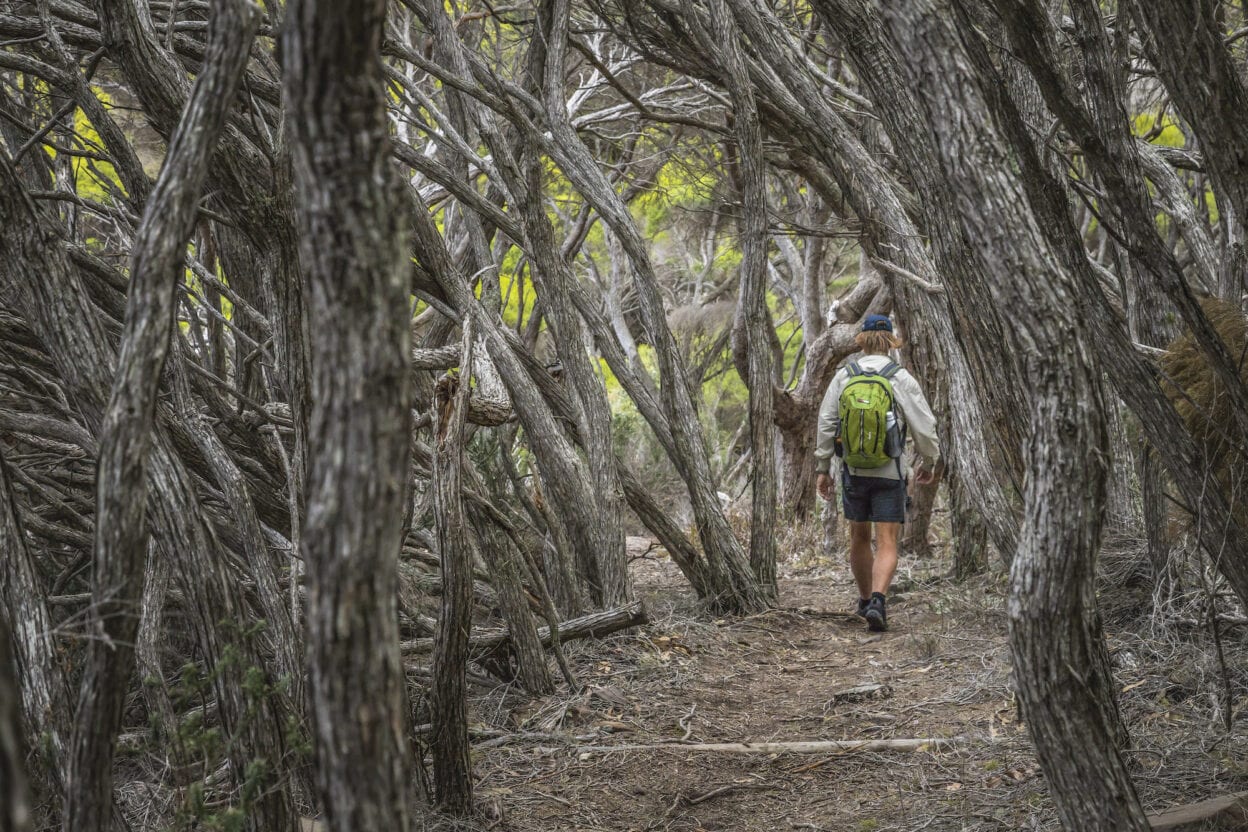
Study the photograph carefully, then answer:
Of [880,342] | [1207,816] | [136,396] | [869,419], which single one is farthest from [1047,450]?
[880,342]

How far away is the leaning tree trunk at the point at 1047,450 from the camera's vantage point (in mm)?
2396

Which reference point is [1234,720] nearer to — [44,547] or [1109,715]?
[1109,715]

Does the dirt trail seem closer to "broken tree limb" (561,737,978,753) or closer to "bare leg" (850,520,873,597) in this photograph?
"broken tree limb" (561,737,978,753)

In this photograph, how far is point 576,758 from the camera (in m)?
4.43

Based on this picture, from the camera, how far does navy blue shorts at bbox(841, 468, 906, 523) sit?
677 cm

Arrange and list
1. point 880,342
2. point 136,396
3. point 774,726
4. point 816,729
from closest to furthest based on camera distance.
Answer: point 136,396 → point 816,729 → point 774,726 → point 880,342

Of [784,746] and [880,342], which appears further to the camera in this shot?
[880,342]

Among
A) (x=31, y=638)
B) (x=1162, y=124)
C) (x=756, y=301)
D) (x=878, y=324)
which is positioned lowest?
(x=31, y=638)

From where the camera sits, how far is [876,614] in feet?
21.9

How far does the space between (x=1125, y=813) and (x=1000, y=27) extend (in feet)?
11.1

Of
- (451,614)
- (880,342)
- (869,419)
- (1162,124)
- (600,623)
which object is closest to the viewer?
(451,614)

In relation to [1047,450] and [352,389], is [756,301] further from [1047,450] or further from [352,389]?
[352,389]

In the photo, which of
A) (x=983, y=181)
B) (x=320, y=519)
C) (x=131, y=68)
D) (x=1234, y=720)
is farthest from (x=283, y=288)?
(x=1234, y=720)

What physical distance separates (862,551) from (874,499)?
35 centimetres
